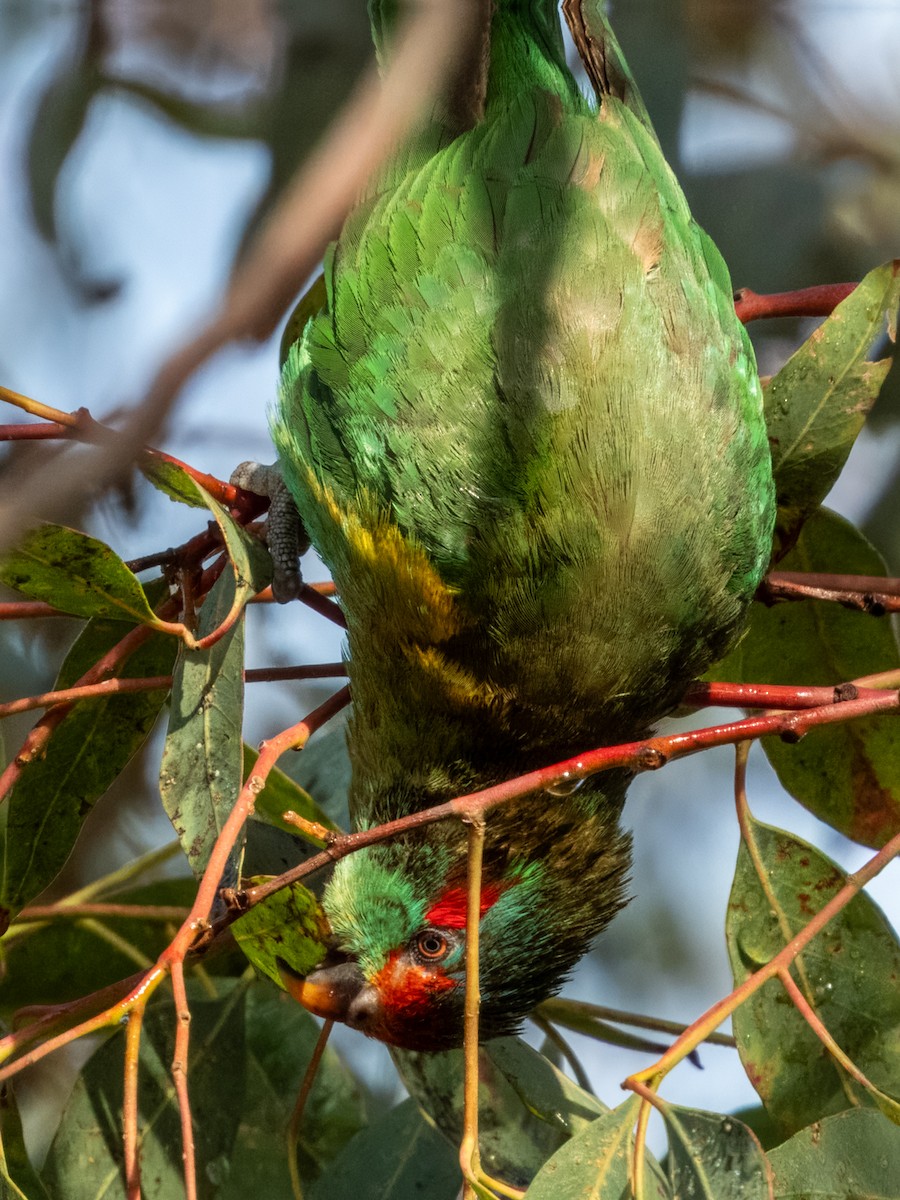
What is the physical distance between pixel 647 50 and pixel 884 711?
2209mm

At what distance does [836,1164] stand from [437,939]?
80 centimetres

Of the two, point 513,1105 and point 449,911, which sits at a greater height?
point 449,911

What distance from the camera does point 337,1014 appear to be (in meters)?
2.19

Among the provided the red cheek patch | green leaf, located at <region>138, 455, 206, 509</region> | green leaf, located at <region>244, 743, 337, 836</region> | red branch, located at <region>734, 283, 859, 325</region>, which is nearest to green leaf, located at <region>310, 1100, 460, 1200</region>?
the red cheek patch

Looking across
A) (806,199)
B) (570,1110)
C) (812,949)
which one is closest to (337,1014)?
(570,1110)

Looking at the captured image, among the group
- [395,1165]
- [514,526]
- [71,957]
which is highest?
[514,526]

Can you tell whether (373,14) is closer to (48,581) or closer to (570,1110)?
(48,581)

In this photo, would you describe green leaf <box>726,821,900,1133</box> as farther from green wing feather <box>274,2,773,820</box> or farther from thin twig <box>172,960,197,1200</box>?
thin twig <box>172,960,197,1200</box>

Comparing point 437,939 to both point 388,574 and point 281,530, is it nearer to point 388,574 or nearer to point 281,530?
point 388,574

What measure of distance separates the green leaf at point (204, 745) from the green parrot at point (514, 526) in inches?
19.0

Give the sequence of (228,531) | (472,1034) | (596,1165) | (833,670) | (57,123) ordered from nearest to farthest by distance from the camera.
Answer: (472,1034) < (596,1165) < (228,531) < (833,670) < (57,123)

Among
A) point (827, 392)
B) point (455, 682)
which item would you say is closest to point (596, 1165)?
point (455, 682)

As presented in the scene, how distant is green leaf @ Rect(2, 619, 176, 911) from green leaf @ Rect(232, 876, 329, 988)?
1.22ft

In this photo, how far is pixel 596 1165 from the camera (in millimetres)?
1506
